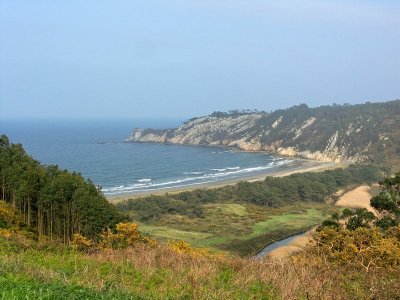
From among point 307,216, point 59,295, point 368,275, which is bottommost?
point 307,216

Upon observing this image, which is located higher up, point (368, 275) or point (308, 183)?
point (368, 275)

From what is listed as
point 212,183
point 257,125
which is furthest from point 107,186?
point 257,125

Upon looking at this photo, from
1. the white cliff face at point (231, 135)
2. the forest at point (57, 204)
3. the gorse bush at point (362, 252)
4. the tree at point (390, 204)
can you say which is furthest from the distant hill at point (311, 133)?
→ the gorse bush at point (362, 252)

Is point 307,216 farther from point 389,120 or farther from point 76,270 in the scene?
point 389,120

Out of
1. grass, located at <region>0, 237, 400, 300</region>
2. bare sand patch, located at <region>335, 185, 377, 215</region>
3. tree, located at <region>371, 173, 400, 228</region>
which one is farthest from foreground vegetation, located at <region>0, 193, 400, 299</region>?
bare sand patch, located at <region>335, 185, 377, 215</region>

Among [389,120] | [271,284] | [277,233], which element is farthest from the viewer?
[389,120]

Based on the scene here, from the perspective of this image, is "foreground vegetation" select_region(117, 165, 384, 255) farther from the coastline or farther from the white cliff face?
the white cliff face

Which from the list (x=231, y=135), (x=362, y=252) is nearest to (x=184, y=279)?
(x=362, y=252)

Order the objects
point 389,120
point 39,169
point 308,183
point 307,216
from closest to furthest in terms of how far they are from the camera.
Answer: point 39,169 → point 307,216 → point 308,183 → point 389,120

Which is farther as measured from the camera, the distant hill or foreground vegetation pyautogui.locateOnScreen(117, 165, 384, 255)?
the distant hill
